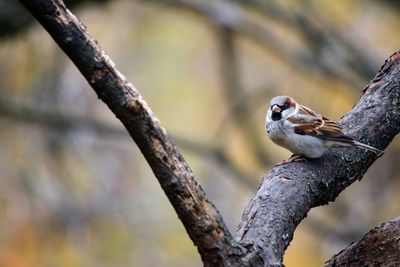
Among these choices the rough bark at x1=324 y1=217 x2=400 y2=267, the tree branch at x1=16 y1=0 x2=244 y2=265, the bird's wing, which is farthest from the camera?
the bird's wing

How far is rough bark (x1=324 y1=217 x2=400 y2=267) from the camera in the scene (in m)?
3.10

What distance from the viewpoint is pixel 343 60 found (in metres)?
8.48

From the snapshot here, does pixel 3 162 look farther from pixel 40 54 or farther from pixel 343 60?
pixel 343 60

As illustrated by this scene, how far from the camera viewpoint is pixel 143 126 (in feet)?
8.27

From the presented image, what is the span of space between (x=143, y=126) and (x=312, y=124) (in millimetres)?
2155

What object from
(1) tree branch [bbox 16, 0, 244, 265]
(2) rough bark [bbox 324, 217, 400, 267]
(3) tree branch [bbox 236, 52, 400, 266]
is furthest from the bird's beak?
(1) tree branch [bbox 16, 0, 244, 265]

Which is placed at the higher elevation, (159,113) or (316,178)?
(159,113)

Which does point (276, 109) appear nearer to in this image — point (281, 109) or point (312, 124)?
point (281, 109)

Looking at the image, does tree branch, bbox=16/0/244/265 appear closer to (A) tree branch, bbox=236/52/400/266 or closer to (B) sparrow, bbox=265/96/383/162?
(A) tree branch, bbox=236/52/400/266

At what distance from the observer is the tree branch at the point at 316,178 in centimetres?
288

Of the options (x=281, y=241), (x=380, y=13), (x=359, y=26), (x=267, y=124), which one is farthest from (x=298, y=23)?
(x=281, y=241)

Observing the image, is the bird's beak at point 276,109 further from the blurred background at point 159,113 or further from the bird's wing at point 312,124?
the blurred background at point 159,113

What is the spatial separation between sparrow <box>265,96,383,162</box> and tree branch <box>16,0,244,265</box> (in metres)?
1.06

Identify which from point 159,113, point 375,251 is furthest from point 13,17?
point 159,113
